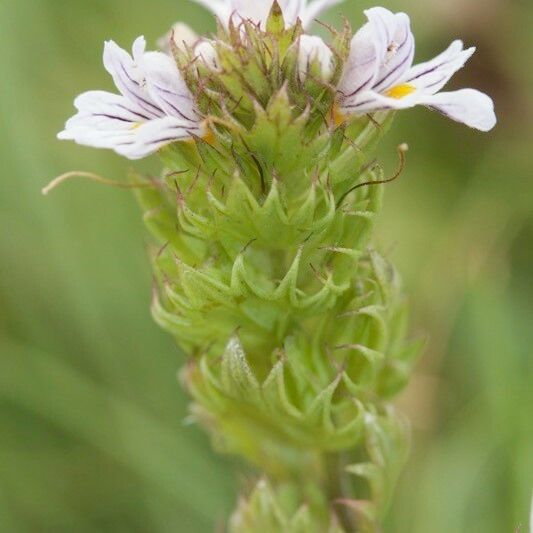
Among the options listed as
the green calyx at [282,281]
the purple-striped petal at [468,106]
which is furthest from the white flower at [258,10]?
the purple-striped petal at [468,106]

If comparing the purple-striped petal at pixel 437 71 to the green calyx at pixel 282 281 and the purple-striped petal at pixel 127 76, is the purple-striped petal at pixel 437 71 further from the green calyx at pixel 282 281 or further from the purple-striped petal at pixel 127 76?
the purple-striped petal at pixel 127 76

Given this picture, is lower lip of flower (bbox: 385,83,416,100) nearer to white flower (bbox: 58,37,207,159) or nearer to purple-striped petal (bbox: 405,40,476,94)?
purple-striped petal (bbox: 405,40,476,94)

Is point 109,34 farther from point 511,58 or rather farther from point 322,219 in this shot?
point 322,219

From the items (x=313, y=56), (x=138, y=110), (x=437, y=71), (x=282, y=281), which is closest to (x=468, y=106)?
(x=437, y=71)

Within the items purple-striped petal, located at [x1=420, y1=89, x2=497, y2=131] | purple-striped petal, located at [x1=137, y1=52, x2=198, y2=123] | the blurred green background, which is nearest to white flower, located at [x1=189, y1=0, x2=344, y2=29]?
purple-striped petal, located at [x1=137, y1=52, x2=198, y2=123]

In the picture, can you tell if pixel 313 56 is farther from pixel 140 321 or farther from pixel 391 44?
pixel 140 321
